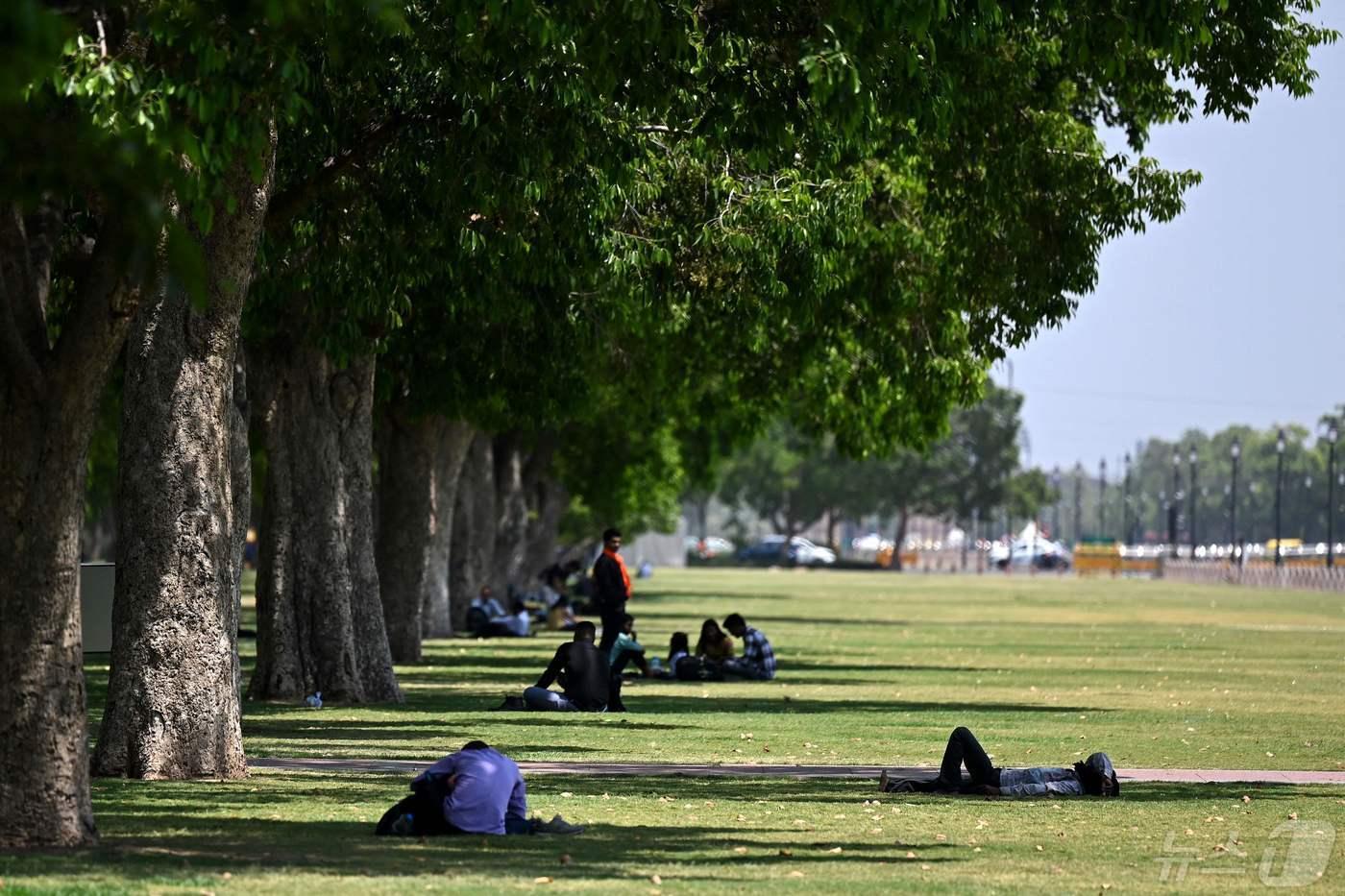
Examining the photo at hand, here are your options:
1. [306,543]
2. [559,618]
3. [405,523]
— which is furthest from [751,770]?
[559,618]

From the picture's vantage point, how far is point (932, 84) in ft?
57.1

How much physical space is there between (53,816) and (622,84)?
7.46 meters

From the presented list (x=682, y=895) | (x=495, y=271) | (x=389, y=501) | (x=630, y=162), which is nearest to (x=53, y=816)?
(x=682, y=895)

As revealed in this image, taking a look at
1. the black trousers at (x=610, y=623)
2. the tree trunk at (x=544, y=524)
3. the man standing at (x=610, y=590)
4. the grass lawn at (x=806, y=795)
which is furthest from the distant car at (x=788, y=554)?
the black trousers at (x=610, y=623)

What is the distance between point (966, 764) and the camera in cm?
1655

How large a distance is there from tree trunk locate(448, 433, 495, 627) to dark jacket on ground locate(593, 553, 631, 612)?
58.5ft

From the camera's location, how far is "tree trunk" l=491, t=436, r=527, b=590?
2164 inches

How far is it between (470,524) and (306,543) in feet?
75.6

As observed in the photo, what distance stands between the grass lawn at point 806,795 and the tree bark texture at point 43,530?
481 millimetres

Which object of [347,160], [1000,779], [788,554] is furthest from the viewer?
[788,554]

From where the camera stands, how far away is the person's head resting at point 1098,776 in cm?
1638

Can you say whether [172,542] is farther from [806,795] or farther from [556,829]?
[806,795]

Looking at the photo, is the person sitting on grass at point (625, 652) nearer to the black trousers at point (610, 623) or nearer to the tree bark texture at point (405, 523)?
the black trousers at point (610, 623)

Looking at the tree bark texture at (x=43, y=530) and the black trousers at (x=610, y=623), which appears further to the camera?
the black trousers at (x=610, y=623)
